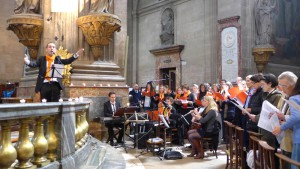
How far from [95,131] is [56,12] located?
3.15 m

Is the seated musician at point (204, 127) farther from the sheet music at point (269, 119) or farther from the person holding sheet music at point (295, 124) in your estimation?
the person holding sheet music at point (295, 124)

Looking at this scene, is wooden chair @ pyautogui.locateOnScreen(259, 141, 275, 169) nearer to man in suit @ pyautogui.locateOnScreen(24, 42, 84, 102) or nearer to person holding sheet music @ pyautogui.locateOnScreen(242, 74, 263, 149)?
person holding sheet music @ pyautogui.locateOnScreen(242, 74, 263, 149)

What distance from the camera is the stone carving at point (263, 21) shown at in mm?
13398

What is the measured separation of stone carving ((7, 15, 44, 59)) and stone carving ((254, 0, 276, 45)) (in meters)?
9.46

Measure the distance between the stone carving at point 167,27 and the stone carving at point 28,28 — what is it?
10918 millimetres

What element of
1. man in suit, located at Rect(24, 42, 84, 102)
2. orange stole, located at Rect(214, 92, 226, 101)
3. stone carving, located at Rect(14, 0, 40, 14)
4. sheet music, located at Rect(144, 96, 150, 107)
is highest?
stone carving, located at Rect(14, 0, 40, 14)

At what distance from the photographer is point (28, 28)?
25.0 feet

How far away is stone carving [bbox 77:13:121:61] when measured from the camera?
7.61 metres

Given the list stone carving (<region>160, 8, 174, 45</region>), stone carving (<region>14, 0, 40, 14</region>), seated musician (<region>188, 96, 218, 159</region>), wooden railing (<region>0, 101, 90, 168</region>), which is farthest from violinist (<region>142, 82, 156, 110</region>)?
stone carving (<region>160, 8, 174, 45</region>)

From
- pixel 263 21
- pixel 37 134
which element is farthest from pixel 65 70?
pixel 263 21

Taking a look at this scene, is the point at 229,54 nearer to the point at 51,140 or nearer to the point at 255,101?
the point at 255,101

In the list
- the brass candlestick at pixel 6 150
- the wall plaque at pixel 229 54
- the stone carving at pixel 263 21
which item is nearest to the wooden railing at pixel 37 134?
the brass candlestick at pixel 6 150

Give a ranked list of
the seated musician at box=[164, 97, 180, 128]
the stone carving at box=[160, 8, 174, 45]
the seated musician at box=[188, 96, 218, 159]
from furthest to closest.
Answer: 1. the stone carving at box=[160, 8, 174, 45]
2. the seated musician at box=[164, 97, 180, 128]
3. the seated musician at box=[188, 96, 218, 159]

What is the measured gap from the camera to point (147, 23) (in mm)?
19844
